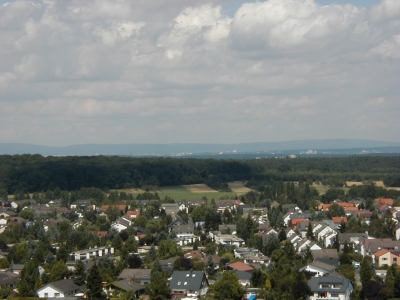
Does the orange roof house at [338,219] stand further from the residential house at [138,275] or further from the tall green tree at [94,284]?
the tall green tree at [94,284]

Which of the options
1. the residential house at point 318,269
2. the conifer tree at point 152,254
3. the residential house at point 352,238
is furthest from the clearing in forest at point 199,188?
the residential house at point 318,269

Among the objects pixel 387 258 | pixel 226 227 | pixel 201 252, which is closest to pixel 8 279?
pixel 201 252

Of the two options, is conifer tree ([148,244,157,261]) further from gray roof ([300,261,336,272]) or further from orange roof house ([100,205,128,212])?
orange roof house ([100,205,128,212])

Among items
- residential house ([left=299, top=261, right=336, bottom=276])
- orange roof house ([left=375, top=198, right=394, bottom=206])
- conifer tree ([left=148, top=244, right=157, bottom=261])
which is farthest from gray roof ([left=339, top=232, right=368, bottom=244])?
orange roof house ([left=375, top=198, right=394, bottom=206])

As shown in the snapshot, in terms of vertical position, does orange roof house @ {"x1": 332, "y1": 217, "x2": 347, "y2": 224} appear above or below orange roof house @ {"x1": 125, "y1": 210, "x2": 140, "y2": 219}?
below

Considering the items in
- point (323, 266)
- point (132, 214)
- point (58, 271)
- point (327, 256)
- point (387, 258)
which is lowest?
point (387, 258)

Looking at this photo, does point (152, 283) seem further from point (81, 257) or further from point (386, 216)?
point (386, 216)

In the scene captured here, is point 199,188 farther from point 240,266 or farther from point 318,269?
point 318,269
